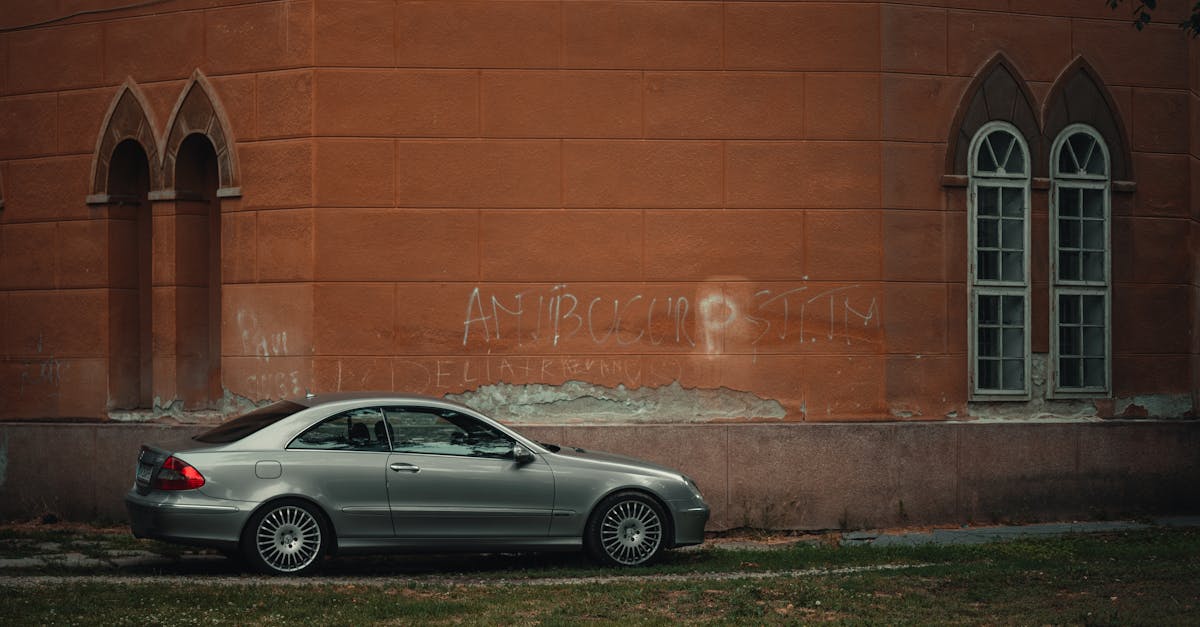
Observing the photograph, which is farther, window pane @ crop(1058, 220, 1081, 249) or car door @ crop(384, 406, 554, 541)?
window pane @ crop(1058, 220, 1081, 249)

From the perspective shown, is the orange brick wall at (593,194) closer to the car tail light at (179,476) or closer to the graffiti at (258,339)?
the graffiti at (258,339)

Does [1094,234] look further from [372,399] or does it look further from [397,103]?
[372,399]

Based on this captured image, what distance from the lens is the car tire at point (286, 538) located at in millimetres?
10820

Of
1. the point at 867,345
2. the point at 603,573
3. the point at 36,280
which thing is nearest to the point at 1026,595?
the point at 603,573

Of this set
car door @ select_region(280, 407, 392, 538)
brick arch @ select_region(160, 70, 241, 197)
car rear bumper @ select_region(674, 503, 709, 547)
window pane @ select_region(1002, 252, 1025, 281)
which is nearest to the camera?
car door @ select_region(280, 407, 392, 538)

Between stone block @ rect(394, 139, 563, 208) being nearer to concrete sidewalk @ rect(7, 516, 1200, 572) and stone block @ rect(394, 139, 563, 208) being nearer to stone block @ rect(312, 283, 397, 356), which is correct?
stone block @ rect(312, 283, 397, 356)

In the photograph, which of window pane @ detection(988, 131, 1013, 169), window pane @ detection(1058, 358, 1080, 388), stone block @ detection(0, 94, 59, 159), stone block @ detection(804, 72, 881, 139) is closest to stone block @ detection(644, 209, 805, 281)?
stone block @ detection(804, 72, 881, 139)

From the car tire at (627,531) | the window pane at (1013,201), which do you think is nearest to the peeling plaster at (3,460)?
the car tire at (627,531)

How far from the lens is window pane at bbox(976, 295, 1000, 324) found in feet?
49.9

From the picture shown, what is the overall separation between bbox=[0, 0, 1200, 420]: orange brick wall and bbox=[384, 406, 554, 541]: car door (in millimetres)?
2807

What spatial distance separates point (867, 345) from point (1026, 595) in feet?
15.9

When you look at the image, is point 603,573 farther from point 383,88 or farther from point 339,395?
point 383,88

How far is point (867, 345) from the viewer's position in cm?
1460

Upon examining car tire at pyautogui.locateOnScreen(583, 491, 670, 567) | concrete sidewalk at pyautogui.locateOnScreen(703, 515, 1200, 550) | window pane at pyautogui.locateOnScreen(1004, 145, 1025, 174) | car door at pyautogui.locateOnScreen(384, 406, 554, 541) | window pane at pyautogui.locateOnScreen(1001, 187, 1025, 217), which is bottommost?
concrete sidewalk at pyautogui.locateOnScreen(703, 515, 1200, 550)
